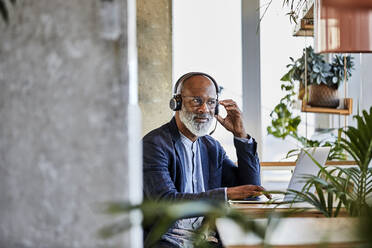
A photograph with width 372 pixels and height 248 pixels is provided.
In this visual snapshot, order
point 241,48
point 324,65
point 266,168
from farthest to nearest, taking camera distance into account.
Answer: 1. point 241,48
2. point 324,65
3. point 266,168

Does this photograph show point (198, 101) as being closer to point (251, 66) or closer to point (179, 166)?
point (179, 166)

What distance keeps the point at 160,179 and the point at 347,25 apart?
3.52 ft

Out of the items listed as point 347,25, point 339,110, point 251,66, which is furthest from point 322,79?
point 347,25

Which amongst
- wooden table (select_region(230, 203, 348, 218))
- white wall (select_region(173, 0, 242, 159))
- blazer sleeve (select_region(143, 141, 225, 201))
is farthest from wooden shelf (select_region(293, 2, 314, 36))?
wooden table (select_region(230, 203, 348, 218))

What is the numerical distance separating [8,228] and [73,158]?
183mm

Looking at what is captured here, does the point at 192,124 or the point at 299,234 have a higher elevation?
the point at 192,124

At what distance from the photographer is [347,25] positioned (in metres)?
2.86

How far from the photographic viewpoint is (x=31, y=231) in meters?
1.16

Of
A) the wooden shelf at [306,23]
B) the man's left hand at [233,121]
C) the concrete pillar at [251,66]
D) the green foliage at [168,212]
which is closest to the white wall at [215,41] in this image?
the concrete pillar at [251,66]

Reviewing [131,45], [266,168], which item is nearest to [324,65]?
[266,168]

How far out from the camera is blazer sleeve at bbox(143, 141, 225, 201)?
2.63 meters

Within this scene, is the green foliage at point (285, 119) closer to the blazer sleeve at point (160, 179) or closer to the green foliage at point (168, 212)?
the blazer sleeve at point (160, 179)

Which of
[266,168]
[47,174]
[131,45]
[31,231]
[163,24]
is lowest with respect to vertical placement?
[266,168]

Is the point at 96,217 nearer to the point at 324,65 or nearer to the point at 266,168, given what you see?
the point at 266,168
